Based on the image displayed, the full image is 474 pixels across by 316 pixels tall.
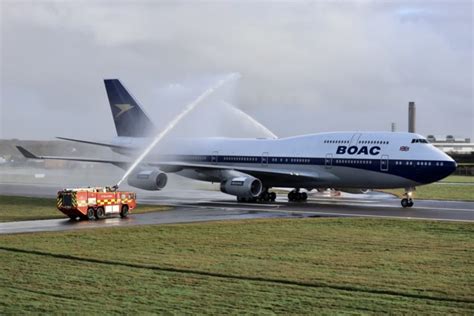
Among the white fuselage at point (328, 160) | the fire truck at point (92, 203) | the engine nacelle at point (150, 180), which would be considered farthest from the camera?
the engine nacelle at point (150, 180)

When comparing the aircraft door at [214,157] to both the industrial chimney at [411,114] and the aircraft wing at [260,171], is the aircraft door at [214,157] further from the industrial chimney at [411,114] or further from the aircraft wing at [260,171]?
the industrial chimney at [411,114]

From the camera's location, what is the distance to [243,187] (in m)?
42.8

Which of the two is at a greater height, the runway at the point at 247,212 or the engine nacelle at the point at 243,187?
the engine nacelle at the point at 243,187

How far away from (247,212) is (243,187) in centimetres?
698

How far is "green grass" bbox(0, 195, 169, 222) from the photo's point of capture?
32812 mm

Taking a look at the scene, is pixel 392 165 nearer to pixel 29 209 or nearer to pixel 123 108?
pixel 29 209

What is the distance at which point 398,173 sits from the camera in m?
40.9

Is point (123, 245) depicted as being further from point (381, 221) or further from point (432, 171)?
point (432, 171)

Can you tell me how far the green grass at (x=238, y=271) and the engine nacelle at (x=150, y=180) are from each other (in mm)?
17638

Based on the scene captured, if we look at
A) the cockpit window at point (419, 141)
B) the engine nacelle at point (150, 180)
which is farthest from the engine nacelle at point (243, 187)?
the cockpit window at point (419, 141)

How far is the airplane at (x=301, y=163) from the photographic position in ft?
134

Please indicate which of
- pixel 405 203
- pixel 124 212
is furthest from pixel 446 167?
pixel 124 212

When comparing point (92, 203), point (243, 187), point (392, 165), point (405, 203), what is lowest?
point (92, 203)

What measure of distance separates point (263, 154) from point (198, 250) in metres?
26.2
